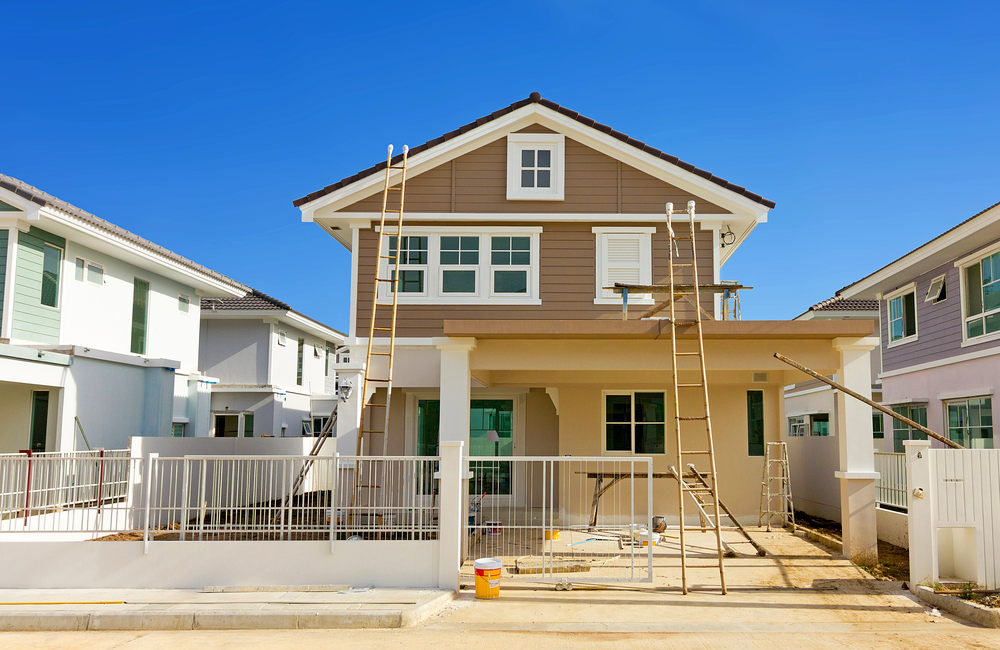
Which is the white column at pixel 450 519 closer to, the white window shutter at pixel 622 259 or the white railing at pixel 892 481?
the white window shutter at pixel 622 259

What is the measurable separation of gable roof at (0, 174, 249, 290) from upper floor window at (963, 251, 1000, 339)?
59.7 ft

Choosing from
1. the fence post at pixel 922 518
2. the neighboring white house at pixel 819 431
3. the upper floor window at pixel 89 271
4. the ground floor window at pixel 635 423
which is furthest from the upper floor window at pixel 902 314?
the upper floor window at pixel 89 271

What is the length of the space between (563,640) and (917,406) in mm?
14565

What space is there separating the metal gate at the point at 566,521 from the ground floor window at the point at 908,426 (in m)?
8.00

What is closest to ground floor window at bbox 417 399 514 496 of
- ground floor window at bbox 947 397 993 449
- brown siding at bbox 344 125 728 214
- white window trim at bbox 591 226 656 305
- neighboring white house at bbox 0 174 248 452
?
white window trim at bbox 591 226 656 305

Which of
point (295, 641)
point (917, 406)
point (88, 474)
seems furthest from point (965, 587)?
point (88, 474)

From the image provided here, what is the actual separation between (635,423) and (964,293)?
25.4 feet

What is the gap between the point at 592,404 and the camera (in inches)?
620

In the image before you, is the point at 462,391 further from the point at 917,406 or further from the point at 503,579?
the point at 917,406

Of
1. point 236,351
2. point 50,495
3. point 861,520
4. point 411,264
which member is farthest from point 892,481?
point 236,351

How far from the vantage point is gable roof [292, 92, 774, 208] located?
14.9 meters

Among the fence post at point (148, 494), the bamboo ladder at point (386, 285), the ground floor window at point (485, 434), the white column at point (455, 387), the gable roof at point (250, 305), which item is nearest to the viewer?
the fence post at point (148, 494)

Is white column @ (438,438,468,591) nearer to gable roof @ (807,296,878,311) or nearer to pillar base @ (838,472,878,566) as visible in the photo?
pillar base @ (838,472,878,566)

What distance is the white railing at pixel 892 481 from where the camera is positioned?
43.3 ft
